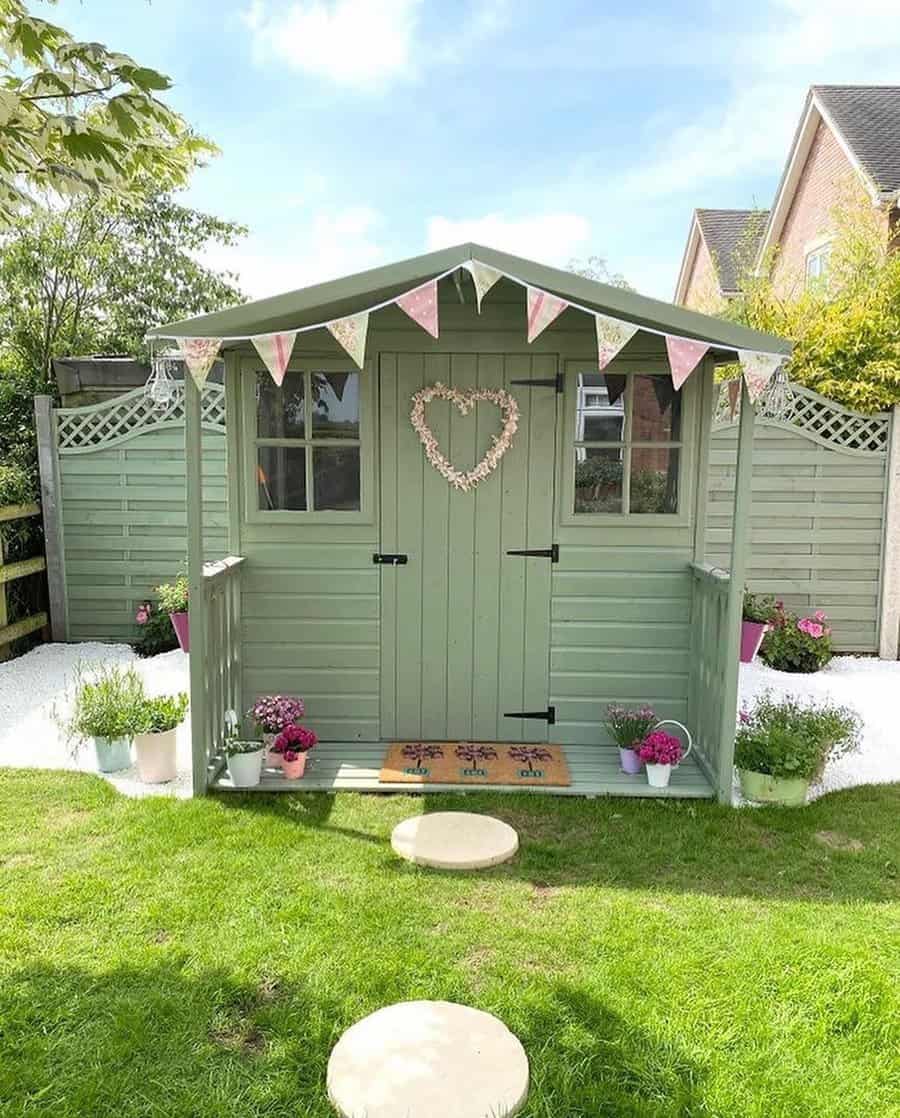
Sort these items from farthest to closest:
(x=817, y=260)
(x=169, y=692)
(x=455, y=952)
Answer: (x=817, y=260) → (x=169, y=692) → (x=455, y=952)

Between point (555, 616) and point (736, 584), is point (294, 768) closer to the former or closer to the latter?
point (555, 616)


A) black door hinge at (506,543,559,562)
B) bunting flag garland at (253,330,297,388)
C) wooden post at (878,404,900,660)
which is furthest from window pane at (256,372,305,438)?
wooden post at (878,404,900,660)

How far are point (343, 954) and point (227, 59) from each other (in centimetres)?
559

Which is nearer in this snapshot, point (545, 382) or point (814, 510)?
point (545, 382)

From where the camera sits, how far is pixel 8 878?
9.15 feet

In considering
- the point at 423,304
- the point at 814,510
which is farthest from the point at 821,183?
the point at 423,304

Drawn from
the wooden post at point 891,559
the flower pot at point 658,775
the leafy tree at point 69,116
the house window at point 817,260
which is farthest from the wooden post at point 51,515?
the house window at point 817,260

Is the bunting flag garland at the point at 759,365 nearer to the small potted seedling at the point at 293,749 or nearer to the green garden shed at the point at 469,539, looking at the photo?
the green garden shed at the point at 469,539

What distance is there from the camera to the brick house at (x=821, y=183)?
9.87m

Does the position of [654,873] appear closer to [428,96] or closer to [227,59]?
[227,59]

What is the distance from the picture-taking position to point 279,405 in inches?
156

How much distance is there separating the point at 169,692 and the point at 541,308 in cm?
341

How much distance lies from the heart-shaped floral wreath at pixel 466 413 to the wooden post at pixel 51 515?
3.51 meters

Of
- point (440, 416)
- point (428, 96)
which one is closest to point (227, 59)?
point (440, 416)
